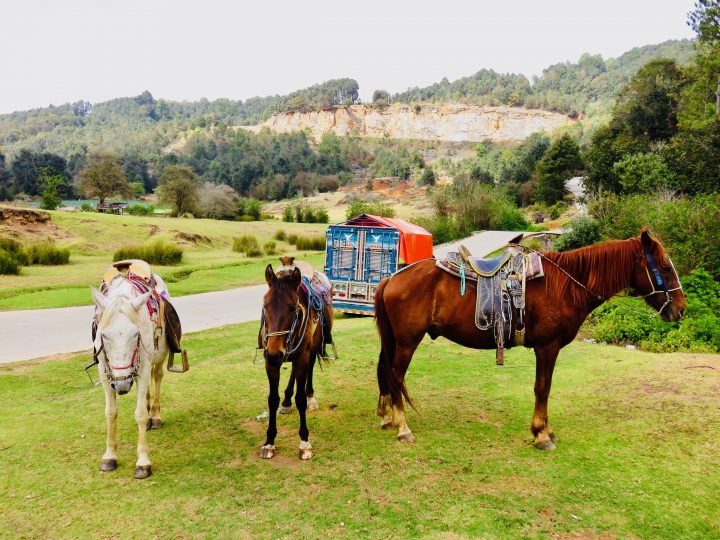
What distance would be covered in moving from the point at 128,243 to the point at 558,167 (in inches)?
1820

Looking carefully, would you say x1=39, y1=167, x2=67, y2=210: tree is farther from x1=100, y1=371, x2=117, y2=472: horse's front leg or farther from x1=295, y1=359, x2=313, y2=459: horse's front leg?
x1=295, y1=359, x2=313, y2=459: horse's front leg

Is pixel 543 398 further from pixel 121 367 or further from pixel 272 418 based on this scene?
pixel 121 367

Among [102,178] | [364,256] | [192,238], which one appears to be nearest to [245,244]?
[192,238]

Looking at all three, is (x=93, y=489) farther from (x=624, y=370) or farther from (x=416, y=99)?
(x=416, y=99)

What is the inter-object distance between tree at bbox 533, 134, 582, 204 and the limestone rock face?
107 m

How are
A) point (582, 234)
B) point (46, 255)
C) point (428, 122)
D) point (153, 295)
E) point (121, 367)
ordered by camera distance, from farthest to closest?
point (428, 122) → point (582, 234) → point (46, 255) → point (153, 295) → point (121, 367)

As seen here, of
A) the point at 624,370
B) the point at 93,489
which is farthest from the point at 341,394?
the point at 624,370

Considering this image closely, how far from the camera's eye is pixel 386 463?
4.85 metres

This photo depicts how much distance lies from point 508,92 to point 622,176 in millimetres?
160050

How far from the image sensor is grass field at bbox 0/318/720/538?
3.85m

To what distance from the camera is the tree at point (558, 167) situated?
5425 centimetres

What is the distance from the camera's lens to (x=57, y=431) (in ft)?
18.6

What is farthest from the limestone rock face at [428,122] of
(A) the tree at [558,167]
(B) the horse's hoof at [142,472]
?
(B) the horse's hoof at [142,472]

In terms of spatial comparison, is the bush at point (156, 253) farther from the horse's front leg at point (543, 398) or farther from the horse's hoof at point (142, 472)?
the horse's front leg at point (543, 398)
